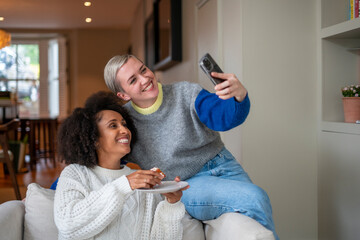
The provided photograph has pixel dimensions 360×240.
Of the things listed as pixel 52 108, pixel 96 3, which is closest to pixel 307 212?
pixel 96 3

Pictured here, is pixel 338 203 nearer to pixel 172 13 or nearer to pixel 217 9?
pixel 217 9

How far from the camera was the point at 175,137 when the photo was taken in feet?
5.51

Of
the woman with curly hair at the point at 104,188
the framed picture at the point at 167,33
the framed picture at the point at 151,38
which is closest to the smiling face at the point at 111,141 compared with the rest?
the woman with curly hair at the point at 104,188

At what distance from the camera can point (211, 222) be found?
1512mm

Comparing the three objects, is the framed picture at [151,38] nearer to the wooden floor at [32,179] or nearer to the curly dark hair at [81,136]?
the wooden floor at [32,179]

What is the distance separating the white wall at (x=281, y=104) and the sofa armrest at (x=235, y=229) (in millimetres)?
1005

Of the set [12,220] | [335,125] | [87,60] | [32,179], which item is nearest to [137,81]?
[12,220]

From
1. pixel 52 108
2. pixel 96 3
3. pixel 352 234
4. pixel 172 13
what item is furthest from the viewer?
pixel 52 108

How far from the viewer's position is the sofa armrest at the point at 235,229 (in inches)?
49.4

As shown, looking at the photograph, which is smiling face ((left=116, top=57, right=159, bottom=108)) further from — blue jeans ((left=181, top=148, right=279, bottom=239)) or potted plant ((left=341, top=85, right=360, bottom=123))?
potted plant ((left=341, top=85, right=360, bottom=123))

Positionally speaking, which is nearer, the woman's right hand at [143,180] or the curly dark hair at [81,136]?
the woman's right hand at [143,180]

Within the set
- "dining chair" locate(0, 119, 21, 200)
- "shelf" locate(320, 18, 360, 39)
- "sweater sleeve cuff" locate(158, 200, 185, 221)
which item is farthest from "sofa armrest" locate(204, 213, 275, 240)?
"dining chair" locate(0, 119, 21, 200)

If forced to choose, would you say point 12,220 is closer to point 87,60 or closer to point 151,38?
point 151,38

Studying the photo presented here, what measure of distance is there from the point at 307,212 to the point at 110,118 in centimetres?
156
